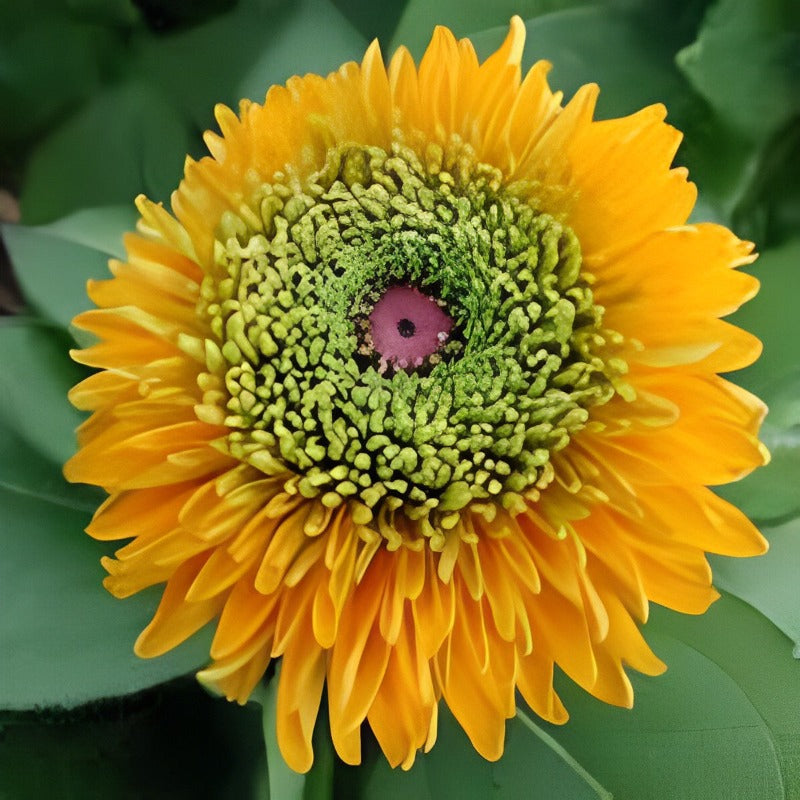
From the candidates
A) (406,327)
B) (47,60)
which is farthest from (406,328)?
(47,60)

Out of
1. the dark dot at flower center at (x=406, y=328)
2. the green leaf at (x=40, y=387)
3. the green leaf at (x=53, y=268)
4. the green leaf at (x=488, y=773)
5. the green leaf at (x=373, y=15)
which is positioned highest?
the green leaf at (x=373, y=15)

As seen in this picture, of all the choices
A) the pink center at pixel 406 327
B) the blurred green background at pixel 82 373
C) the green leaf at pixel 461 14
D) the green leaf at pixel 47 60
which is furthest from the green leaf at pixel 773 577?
the green leaf at pixel 47 60

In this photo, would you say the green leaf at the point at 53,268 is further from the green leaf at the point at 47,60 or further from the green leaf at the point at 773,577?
the green leaf at the point at 773,577

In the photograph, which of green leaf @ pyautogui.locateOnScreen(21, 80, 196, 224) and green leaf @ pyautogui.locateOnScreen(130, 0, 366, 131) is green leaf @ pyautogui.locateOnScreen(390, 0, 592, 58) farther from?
green leaf @ pyautogui.locateOnScreen(21, 80, 196, 224)

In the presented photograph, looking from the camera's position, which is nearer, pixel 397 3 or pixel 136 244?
pixel 136 244

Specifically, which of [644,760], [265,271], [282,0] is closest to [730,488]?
[644,760]

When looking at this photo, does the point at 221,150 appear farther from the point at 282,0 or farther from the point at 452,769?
the point at 452,769
